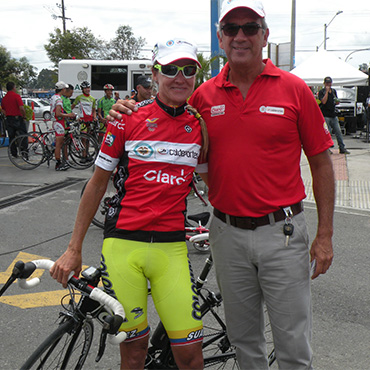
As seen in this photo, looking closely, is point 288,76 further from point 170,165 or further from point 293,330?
point 293,330

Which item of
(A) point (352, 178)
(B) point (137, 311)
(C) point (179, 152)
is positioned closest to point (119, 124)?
(C) point (179, 152)

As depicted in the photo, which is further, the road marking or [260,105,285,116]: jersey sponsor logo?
the road marking

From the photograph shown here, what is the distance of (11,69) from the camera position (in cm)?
3547

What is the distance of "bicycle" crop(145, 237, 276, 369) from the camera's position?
8.72ft

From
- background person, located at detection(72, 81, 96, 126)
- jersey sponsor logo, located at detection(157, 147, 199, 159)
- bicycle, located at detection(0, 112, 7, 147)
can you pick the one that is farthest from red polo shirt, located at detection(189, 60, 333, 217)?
bicycle, located at detection(0, 112, 7, 147)

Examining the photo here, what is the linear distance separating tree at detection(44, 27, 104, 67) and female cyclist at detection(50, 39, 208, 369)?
3908 centimetres

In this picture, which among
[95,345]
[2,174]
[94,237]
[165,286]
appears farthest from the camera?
[2,174]

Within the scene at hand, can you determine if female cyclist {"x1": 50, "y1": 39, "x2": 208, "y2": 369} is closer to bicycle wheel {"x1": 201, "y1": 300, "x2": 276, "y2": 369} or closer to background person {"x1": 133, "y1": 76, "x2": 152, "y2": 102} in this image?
bicycle wheel {"x1": 201, "y1": 300, "x2": 276, "y2": 369}

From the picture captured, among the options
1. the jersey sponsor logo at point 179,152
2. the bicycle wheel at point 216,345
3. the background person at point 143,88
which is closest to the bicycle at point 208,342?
the bicycle wheel at point 216,345

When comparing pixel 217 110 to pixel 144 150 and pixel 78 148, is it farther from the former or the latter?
pixel 78 148

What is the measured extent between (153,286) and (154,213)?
358 mm

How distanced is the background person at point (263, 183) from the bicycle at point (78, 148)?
8943mm

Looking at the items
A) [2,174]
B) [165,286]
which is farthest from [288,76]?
[2,174]

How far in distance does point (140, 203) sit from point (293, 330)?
0.97 metres
